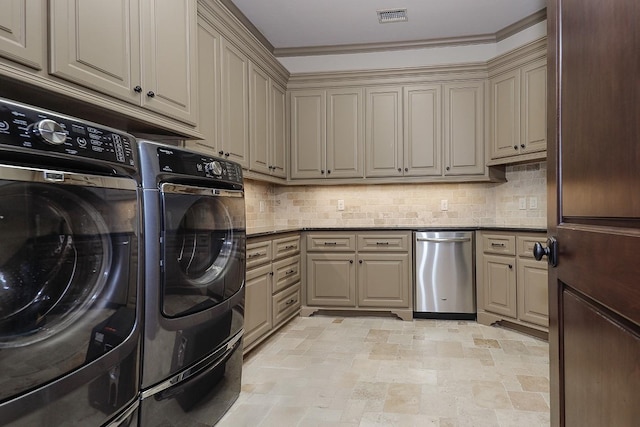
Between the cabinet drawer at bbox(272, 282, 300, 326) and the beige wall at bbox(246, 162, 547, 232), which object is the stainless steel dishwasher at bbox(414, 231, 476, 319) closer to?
the beige wall at bbox(246, 162, 547, 232)

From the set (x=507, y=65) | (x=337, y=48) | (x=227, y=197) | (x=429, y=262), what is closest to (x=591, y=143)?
(x=227, y=197)

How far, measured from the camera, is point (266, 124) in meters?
3.91

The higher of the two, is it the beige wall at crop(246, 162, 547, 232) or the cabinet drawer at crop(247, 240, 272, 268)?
the beige wall at crop(246, 162, 547, 232)

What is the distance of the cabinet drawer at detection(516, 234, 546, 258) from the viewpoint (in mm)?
3422

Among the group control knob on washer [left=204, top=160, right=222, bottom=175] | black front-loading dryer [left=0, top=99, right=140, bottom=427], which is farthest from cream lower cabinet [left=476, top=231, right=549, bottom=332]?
black front-loading dryer [left=0, top=99, right=140, bottom=427]

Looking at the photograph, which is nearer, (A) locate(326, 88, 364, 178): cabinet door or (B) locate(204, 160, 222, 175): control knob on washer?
(B) locate(204, 160, 222, 175): control knob on washer

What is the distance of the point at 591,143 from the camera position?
0.85 metres

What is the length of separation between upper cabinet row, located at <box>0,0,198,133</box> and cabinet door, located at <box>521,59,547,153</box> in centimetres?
289

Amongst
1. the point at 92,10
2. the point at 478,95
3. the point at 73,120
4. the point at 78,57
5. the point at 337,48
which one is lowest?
the point at 73,120

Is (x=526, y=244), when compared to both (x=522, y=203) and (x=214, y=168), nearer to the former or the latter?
(x=522, y=203)

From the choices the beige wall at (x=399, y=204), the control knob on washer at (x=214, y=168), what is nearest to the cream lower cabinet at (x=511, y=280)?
the beige wall at (x=399, y=204)

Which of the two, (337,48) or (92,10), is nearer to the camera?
(92,10)

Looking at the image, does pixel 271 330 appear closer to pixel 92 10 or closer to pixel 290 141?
pixel 290 141

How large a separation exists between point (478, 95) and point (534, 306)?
2.02 metres
